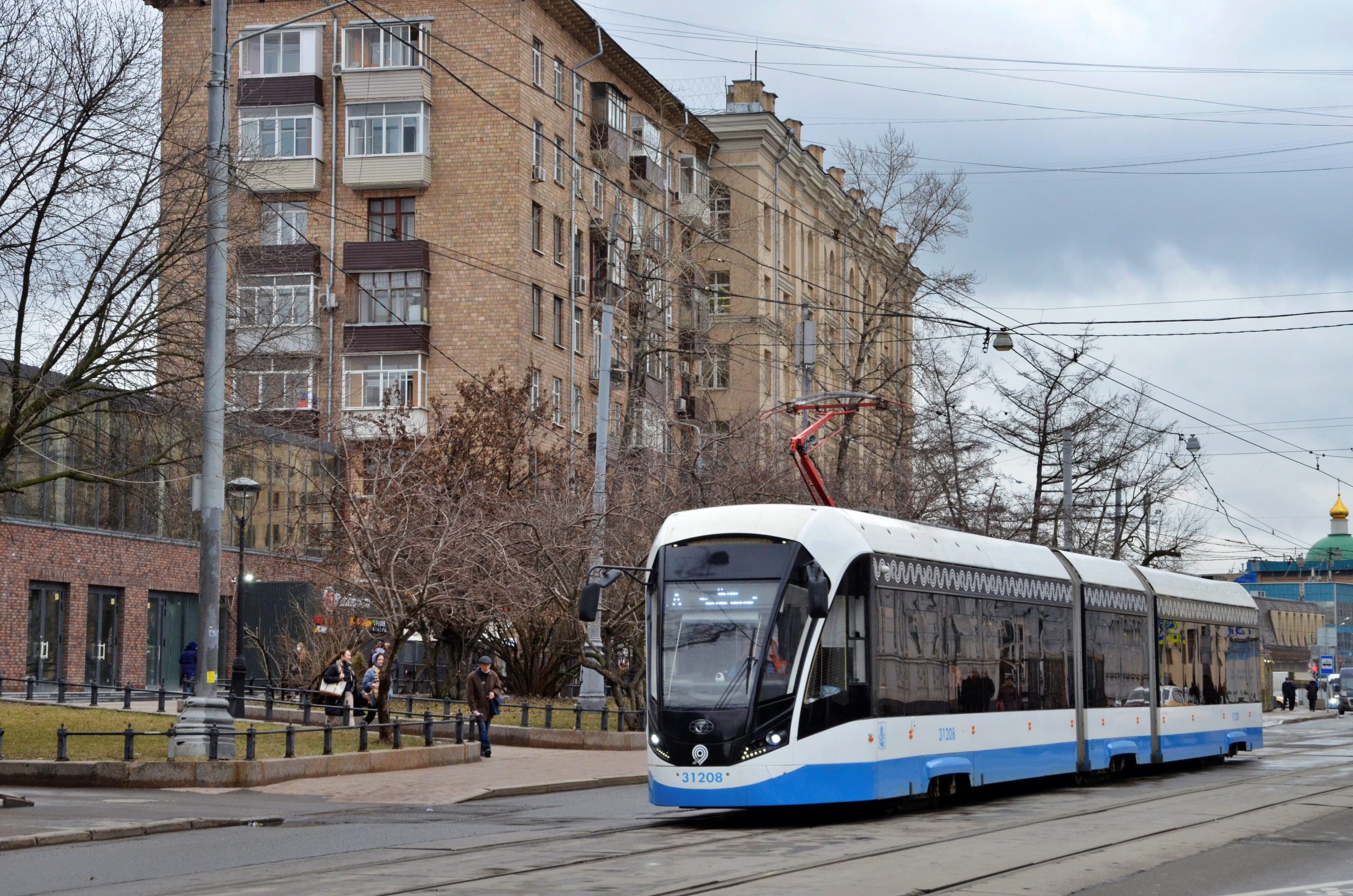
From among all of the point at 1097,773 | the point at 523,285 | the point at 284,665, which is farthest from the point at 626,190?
the point at 1097,773

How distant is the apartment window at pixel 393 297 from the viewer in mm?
55406

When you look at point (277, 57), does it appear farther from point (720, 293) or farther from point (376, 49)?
point (720, 293)

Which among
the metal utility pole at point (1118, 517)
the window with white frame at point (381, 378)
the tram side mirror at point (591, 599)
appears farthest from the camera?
the window with white frame at point (381, 378)

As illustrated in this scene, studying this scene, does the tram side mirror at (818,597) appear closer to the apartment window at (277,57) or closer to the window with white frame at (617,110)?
the apartment window at (277,57)

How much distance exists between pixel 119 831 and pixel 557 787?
26.2 feet

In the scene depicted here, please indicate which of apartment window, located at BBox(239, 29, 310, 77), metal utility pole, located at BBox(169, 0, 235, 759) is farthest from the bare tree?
apartment window, located at BBox(239, 29, 310, 77)

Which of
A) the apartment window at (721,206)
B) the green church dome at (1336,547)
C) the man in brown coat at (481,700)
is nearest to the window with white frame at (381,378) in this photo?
the apartment window at (721,206)

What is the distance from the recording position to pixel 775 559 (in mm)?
17453

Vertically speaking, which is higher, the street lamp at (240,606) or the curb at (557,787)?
the street lamp at (240,606)

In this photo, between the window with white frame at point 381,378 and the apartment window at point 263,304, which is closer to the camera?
the apartment window at point 263,304

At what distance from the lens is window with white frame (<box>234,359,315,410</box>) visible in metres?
27.9

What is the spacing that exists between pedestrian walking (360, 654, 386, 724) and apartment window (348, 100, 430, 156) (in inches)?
1037

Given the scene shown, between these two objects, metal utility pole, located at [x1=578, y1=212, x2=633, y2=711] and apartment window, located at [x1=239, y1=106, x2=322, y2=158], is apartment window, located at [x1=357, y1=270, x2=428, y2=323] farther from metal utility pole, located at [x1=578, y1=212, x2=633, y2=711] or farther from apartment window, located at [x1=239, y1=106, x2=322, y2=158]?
metal utility pole, located at [x1=578, y1=212, x2=633, y2=711]

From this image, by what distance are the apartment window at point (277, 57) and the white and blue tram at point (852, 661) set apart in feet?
126
